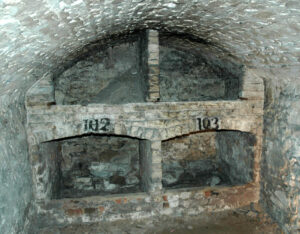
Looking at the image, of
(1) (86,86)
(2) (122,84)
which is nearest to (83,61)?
(1) (86,86)

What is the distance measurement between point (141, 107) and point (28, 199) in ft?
7.46

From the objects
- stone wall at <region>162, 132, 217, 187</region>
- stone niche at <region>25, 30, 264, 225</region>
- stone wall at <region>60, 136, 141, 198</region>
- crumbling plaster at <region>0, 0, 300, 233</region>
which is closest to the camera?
crumbling plaster at <region>0, 0, 300, 233</region>

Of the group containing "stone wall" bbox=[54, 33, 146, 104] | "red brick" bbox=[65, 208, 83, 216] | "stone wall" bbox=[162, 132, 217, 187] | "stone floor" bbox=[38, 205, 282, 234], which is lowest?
"stone floor" bbox=[38, 205, 282, 234]

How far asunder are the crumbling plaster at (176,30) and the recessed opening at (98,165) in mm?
1997

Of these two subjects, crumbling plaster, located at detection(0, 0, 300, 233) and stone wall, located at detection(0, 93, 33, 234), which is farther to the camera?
stone wall, located at detection(0, 93, 33, 234)

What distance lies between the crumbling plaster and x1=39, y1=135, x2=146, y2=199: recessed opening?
2.00 metres

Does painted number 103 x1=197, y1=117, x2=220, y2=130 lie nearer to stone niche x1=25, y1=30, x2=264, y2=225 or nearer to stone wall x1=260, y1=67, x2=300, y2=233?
stone niche x1=25, y1=30, x2=264, y2=225

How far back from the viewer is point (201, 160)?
21.1ft

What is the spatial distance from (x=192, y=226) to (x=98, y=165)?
2852 mm

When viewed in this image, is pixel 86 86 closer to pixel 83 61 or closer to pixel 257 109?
pixel 83 61

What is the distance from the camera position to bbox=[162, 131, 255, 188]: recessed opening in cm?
562

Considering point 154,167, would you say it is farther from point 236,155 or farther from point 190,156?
point 190,156

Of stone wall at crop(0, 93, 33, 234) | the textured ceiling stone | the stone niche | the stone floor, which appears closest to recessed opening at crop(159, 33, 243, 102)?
the stone niche

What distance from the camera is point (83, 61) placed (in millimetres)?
5344
